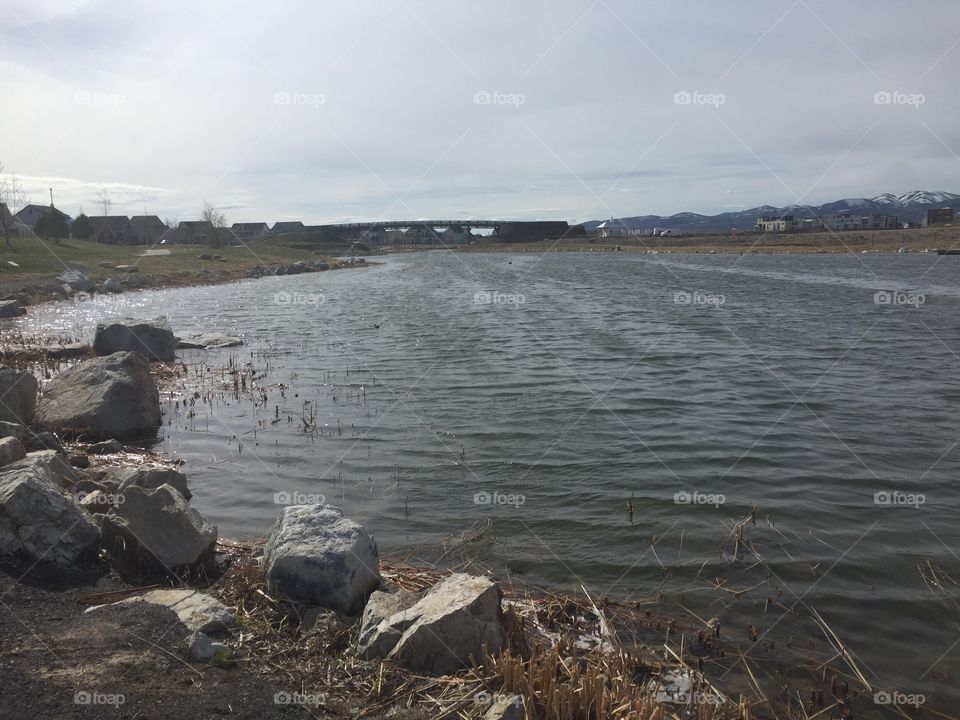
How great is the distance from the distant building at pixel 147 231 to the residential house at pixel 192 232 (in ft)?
8.37

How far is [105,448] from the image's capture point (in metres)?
14.2

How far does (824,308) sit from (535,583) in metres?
36.1

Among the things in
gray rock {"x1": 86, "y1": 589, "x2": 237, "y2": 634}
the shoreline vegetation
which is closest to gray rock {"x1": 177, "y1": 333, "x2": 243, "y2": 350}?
the shoreline vegetation

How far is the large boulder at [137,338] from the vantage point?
72.9ft

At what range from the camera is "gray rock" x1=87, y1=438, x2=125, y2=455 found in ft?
45.9

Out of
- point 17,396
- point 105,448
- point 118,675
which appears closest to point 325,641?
point 118,675

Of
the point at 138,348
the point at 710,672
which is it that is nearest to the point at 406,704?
the point at 710,672

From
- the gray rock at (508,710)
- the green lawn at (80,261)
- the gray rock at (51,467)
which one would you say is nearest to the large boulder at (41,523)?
the gray rock at (51,467)

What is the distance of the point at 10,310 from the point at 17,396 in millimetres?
25894

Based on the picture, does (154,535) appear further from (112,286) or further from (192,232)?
(192,232)

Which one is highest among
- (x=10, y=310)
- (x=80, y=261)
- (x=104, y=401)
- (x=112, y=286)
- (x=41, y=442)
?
(x=80, y=261)

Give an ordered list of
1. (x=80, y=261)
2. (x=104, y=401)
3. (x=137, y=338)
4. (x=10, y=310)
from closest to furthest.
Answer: (x=104, y=401)
(x=137, y=338)
(x=10, y=310)
(x=80, y=261)

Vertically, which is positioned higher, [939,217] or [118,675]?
[939,217]

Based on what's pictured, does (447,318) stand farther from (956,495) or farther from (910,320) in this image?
(956,495)
